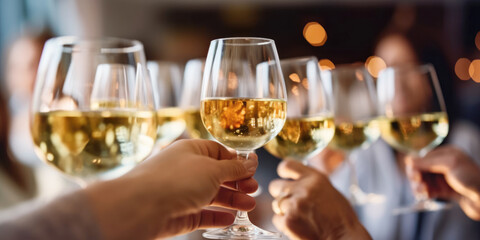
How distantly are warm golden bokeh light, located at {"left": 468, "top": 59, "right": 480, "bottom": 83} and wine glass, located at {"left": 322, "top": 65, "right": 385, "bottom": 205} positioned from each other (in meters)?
3.89

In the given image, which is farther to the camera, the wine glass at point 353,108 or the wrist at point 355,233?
the wine glass at point 353,108

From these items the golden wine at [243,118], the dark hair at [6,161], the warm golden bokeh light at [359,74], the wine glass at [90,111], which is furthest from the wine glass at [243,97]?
the dark hair at [6,161]

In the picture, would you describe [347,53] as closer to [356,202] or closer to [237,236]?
[356,202]

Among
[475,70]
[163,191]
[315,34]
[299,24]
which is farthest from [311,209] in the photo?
[315,34]

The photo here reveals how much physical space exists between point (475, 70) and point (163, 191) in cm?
498

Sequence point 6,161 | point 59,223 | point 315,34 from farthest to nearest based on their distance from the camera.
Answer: point 315,34 → point 6,161 → point 59,223

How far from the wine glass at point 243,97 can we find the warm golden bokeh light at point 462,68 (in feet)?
14.9

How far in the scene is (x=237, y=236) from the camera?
0.73 m

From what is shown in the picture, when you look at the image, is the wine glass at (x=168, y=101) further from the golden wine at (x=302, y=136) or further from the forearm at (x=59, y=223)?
the forearm at (x=59, y=223)

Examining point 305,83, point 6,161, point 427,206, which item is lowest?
point 6,161

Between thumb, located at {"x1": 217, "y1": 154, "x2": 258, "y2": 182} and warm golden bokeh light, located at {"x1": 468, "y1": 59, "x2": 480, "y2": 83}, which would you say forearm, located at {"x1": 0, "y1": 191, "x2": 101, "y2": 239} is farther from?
warm golden bokeh light, located at {"x1": 468, "y1": 59, "x2": 480, "y2": 83}

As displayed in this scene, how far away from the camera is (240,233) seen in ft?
2.44

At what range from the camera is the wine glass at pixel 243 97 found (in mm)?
754

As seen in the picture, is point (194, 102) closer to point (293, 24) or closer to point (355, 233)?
point (355, 233)
